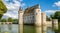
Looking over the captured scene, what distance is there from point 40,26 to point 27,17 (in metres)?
0.40

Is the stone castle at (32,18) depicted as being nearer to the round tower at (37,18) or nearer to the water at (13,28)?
the round tower at (37,18)

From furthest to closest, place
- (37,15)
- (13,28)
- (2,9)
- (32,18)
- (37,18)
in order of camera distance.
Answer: (37,15), (37,18), (32,18), (13,28), (2,9)

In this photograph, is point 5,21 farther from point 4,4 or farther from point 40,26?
point 40,26

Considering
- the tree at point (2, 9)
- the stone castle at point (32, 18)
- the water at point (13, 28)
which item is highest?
the tree at point (2, 9)

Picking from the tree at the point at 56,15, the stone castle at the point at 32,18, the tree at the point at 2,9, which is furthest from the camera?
the stone castle at the point at 32,18

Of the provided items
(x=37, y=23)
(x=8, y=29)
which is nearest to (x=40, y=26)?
(x=37, y=23)

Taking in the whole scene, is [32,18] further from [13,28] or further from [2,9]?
[2,9]

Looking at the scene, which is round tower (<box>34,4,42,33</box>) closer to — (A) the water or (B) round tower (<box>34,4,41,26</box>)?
(B) round tower (<box>34,4,41,26</box>)

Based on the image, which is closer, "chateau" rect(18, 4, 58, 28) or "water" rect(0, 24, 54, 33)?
"water" rect(0, 24, 54, 33)

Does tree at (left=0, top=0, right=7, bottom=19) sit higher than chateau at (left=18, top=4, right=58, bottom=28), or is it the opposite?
tree at (left=0, top=0, right=7, bottom=19)

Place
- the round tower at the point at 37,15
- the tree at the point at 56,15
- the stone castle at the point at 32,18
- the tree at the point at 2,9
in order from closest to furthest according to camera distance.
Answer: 1. the tree at the point at 2,9
2. the tree at the point at 56,15
3. the stone castle at the point at 32,18
4. the round tower at the point at 37,15

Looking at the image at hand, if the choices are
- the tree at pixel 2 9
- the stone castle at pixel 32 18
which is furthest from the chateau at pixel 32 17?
the tree at pixel 2 9

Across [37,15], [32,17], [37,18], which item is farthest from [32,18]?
[37,15]

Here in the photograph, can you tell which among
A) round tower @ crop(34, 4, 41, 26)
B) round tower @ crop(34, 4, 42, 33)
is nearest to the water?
round tower @ crop(34, 4, 42, 33)
